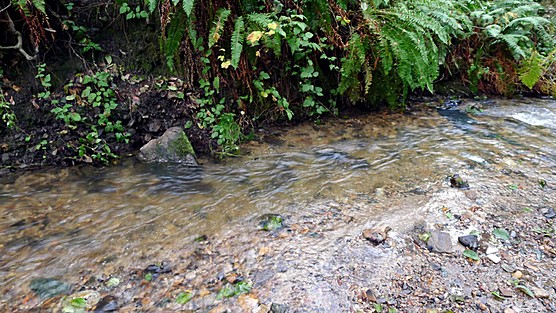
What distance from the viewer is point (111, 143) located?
13.2 ft

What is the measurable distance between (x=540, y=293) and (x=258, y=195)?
222 centimetres

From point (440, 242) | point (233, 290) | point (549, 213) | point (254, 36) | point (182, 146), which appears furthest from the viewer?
point (182, 146)

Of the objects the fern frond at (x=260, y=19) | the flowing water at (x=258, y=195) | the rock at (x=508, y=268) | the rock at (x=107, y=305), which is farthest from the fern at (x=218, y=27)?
the rock at (x=508, y=268)

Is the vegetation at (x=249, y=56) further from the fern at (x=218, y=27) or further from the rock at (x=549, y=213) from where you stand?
the rock at (x=549, y=213)

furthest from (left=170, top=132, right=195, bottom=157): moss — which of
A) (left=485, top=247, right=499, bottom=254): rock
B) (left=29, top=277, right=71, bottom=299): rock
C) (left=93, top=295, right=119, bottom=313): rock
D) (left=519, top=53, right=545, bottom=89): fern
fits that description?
(left=519, top=53, right=545, bottom=89): fern

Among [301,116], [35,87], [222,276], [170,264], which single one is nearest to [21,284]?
[170,264]

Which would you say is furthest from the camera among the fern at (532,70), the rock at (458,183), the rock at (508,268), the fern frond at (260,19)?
the fern at (532,70)

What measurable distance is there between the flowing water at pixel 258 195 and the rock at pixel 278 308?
207 millimetres

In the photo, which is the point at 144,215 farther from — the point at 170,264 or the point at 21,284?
the point at 21,284

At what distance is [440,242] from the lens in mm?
2508

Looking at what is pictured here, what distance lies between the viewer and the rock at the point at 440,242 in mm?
2441

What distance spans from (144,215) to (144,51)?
2.45m

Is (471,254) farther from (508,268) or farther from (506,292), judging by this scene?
(506,292)

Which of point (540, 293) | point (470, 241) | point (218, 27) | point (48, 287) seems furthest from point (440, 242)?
point (218, 27)
